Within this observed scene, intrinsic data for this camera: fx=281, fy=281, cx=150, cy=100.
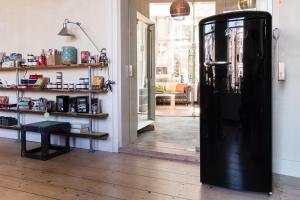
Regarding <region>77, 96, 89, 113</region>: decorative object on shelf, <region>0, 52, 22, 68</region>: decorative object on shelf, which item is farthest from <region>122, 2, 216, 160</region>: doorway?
<region>0, 52, 22, 68</region>: decorative object on shelf

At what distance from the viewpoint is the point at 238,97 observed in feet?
7.84

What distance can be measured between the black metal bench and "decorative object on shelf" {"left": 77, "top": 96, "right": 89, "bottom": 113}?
281mm

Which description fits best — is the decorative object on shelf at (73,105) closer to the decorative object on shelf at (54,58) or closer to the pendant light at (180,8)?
the decorative object on shelf at (54,58)

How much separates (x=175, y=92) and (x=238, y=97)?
719cm

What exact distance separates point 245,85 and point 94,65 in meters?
2.09

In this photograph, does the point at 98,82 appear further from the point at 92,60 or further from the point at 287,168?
the point at 287,168

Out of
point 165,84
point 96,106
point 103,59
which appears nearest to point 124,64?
point 103,59

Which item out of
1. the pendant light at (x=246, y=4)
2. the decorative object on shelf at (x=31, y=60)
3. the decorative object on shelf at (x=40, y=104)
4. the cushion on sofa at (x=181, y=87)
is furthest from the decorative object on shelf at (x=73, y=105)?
the cushion on sofa at (x=181, y=87)

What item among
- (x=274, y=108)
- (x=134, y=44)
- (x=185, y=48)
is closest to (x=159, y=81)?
(x=185, y=48)

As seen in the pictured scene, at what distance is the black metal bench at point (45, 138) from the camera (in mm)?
3453

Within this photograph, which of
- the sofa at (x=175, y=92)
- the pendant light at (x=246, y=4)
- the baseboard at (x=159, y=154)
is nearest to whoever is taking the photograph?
the pendant light at (x=246, y=4)

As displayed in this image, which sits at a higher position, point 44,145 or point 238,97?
point 238,97

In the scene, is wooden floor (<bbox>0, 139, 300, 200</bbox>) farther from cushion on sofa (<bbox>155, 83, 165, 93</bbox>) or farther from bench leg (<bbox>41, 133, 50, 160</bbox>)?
cushion on sofa (<bbox>155, 83, 165, 93</bbox>)

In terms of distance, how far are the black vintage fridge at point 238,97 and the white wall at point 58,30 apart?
1.60m
